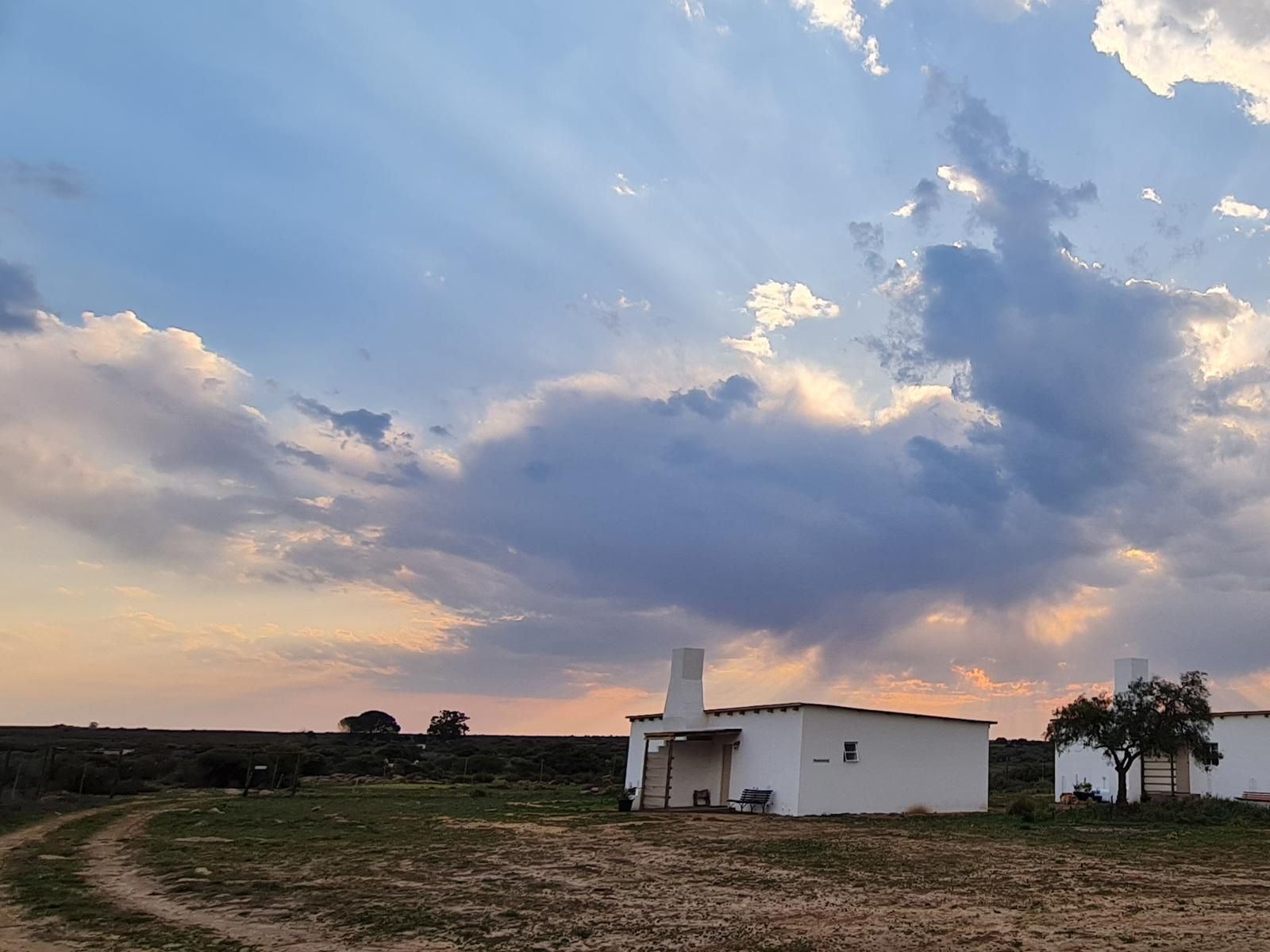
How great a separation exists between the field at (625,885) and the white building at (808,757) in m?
4.27

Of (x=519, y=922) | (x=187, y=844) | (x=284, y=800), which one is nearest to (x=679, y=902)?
(x=519, y=922)

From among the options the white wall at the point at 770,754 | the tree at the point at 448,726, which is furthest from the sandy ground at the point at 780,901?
the tree at the point at 448,726

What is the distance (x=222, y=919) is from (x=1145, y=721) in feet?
82.5

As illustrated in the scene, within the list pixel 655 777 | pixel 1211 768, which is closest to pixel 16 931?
pixel 655 777

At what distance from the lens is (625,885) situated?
13508 millimetres

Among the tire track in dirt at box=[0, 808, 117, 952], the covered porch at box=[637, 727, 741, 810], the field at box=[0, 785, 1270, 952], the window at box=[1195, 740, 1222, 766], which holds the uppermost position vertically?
the window at box=[1195, 740, 1222, 766]

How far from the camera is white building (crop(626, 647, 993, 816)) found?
92.5 ft

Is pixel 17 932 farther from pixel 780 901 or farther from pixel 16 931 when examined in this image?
pixel 780 901

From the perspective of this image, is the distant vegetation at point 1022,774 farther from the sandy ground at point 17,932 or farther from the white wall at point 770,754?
the sandy ground at point 17,932

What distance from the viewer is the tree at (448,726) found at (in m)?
95.3

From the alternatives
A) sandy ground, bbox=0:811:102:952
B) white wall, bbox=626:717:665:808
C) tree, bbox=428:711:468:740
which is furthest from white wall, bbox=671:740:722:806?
tree, bbox=428:711:468:740

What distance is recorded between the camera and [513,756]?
65.0m

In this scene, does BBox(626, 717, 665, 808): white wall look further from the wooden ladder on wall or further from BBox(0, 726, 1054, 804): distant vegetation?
BBox(0, 726, 1054, 804): distant vegetation

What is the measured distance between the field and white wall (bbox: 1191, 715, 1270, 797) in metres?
7.91
